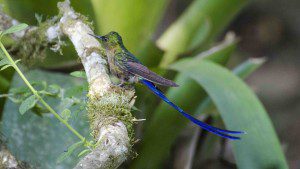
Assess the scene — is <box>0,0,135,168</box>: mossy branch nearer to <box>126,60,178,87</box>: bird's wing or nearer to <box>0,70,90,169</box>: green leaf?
<box>126,60,178,87</box>: bird's wing

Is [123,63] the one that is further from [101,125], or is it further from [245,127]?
[245,127]

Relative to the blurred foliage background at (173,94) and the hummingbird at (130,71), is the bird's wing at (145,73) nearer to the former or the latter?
the hummingbird at (130,71)

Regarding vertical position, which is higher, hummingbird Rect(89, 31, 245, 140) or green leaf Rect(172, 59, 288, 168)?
green leaf Rect(172, 59, 288, 168)

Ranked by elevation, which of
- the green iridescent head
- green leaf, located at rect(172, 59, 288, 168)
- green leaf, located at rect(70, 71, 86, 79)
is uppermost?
green leaf, located at rect(172, 59, 288, 168)

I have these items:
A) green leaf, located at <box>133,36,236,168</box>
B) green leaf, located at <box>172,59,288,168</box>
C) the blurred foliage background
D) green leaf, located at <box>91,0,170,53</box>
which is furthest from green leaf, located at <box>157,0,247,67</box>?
green leaf, located at <box>172,59,288,168</box>

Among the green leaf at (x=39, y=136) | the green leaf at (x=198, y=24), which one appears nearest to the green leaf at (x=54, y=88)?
the green leaf at (x=39, y=136)

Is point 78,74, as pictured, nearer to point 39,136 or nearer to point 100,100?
point 100,100
